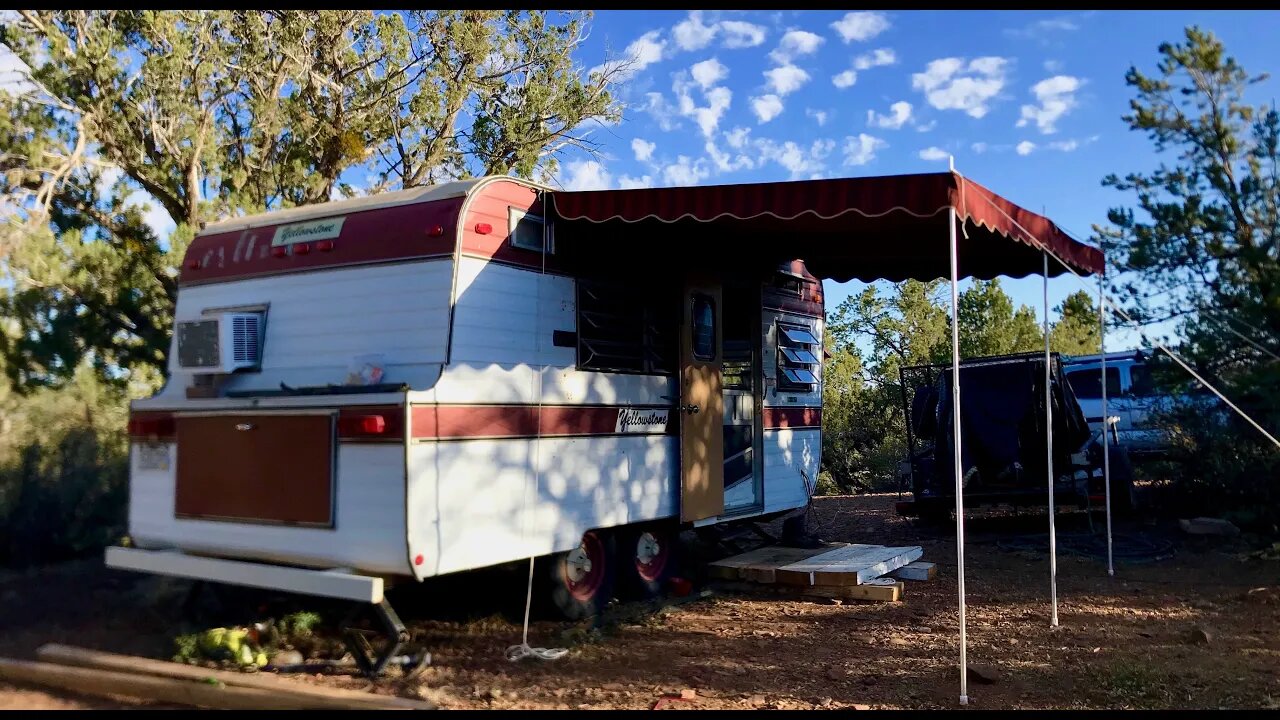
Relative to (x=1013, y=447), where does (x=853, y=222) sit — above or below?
above

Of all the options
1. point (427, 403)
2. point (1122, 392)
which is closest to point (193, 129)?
point (427, 403)

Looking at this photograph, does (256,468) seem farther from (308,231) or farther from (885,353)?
(885,353)

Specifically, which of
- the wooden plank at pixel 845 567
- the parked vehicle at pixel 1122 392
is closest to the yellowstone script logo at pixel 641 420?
the wooden plank at pixel 845 567

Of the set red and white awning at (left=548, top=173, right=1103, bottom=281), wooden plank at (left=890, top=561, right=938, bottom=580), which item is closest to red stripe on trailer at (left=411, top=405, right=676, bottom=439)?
red and white awning at (left=548, top=173, right=1103, bottom=281)

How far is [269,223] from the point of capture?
6477mm

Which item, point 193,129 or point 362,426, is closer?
point 362,426

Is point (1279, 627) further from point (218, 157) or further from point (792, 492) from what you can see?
point (218, 157)

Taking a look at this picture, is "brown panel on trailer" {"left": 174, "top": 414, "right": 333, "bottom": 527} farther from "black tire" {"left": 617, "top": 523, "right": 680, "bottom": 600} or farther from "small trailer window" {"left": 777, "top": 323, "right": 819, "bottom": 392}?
"small trailer window" {"left": 777, "top": 323, "right": 819, "bottom": 392}

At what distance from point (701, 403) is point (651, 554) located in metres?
1.21

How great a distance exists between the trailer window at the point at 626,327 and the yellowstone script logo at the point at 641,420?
0.94 feet

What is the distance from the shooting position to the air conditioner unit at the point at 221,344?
609cm

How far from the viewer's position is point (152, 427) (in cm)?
588

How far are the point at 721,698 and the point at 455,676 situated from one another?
142cm
